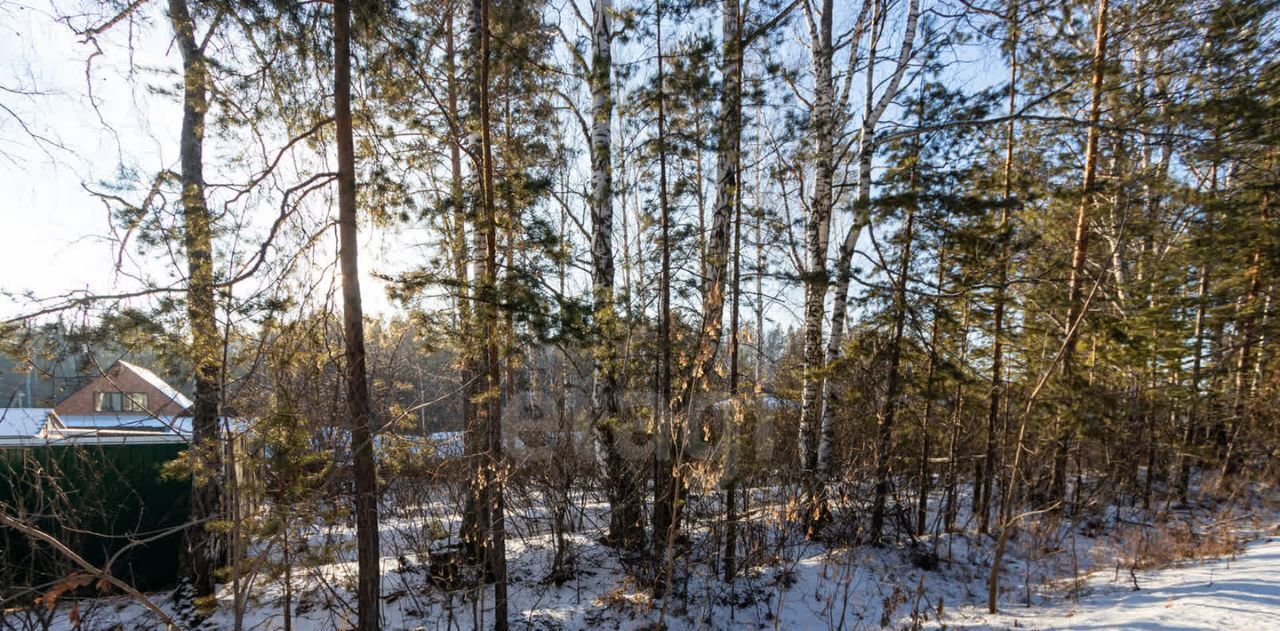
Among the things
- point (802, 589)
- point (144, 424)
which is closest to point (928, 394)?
point (802, 589)

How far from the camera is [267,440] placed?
300cm

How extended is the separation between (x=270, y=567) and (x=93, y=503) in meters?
4.02

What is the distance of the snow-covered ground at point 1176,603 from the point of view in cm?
396

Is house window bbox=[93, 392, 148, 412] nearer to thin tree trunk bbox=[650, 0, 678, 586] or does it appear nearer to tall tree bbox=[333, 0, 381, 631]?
tall tree bbox=[333, 0, 381, 631]

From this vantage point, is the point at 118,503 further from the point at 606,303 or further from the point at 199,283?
the point at 606,303

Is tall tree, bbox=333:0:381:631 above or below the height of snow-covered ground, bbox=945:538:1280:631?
above

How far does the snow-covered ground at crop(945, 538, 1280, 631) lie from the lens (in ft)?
13.0

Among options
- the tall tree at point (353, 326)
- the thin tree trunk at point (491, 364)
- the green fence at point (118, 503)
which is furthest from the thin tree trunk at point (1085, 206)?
the green fence at point (118, 503)

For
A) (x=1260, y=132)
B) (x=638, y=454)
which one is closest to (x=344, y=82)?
(x=638, y=454)

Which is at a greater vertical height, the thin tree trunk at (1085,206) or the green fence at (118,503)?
the thin tree trunk at (1085,206)

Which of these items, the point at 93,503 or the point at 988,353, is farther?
the point at 988,353

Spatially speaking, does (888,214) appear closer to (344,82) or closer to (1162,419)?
(344,82)

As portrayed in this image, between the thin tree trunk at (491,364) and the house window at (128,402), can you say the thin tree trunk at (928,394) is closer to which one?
the thin tree trunk at (491,364)

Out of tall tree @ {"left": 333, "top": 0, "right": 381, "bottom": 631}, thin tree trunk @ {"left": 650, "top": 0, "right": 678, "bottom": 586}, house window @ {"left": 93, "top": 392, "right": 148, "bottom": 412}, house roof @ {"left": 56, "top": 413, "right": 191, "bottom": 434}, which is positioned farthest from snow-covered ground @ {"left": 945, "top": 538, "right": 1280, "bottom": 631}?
house window @ {"left": 93, "top": 392, "right": 148, "bottom": 412}
